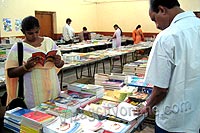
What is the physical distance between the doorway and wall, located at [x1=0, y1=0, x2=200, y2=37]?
0.22m

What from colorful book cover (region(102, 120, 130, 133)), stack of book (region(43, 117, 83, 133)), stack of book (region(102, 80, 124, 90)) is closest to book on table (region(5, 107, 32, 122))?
stack of book (region(43, 117, 83, 133))

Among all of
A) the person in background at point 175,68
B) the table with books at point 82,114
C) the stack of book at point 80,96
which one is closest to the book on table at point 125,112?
the table with books at point 82,114

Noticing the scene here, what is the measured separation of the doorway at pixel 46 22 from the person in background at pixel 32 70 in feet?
27.6

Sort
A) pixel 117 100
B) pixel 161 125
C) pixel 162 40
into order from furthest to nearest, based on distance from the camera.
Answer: pixel 117 100 → pixel 161 125 → pixel 162 40

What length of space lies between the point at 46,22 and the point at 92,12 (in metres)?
3.51

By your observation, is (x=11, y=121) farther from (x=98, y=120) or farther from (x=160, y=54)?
(x=160, y=54)

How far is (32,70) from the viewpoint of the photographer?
5.87 ft

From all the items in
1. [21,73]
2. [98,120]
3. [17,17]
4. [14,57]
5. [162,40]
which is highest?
[17,17]

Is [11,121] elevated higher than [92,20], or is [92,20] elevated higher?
[92,20]

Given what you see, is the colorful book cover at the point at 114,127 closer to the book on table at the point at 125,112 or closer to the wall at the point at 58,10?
the book on table at the point at 125,112

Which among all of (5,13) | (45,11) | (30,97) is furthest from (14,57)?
(45,11)

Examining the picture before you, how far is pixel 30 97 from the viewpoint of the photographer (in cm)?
182

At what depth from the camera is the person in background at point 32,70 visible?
1.77 m

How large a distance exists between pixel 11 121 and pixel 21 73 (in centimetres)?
36
